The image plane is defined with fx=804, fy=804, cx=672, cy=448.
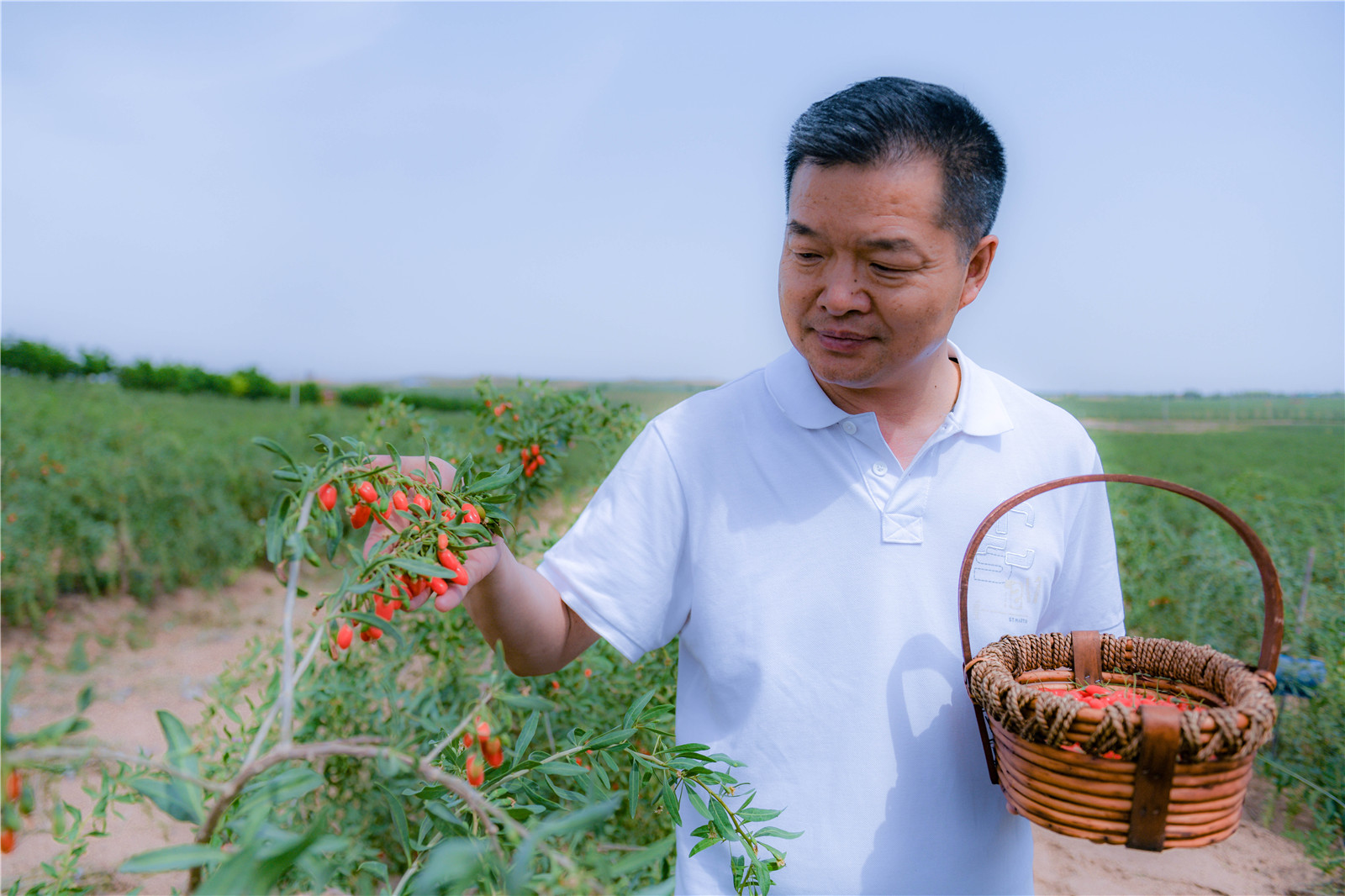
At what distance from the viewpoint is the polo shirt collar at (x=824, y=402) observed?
1420 millimetres

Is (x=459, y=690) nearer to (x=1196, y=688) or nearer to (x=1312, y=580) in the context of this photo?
(x=1196, y=688)

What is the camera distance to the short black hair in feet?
4.02

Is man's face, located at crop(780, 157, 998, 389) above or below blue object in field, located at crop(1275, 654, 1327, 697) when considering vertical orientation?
above

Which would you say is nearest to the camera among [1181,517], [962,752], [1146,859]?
[962,752]

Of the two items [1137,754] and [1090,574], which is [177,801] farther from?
[1090,574]

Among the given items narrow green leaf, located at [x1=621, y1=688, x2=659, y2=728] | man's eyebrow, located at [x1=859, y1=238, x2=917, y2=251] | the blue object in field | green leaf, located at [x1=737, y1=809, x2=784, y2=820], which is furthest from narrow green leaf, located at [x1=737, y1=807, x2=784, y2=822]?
the blue object in field

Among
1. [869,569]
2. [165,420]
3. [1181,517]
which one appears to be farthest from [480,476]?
[165,420]

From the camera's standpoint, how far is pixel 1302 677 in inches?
124

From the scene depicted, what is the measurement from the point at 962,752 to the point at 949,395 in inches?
24.8

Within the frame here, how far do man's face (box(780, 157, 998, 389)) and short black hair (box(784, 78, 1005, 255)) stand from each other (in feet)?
0.07

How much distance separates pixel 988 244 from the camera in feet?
4.65

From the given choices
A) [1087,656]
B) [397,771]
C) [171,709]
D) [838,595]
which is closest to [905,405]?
[838,595]

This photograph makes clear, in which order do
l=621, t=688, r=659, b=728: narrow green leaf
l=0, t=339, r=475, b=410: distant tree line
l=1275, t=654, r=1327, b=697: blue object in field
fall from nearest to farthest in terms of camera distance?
l=621, t=688, r=659, b=728: narrow green leaf
l=1275, t=654, r=1327, b=697: blue object in field
l=0, t=339, r=475, b=410: distant tree line

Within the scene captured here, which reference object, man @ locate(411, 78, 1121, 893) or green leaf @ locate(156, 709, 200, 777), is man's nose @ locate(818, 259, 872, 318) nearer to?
man @ locate(411, 78, 1121, 893)
